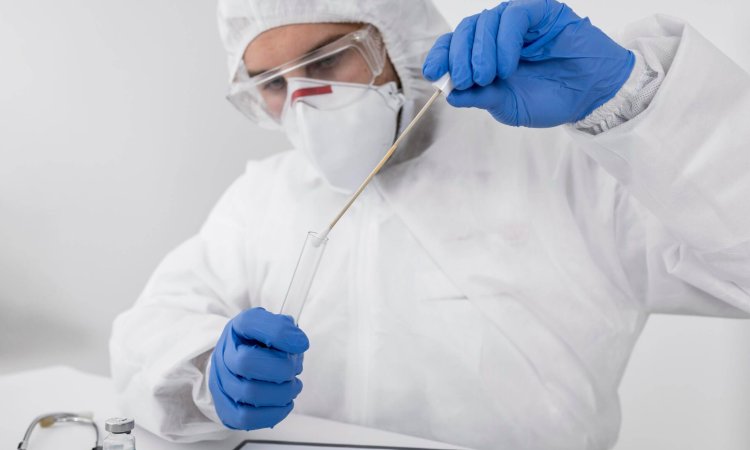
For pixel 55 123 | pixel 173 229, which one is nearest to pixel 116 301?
→ pixel 173 229

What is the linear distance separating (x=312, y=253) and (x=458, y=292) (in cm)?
37

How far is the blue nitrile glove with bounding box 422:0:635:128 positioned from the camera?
32.6 inches

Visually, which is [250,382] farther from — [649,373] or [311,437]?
[649,373]

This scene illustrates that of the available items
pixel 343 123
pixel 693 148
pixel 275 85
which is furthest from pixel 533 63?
pixel 275 85

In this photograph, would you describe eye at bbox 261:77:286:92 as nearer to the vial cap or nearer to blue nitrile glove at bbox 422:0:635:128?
blue nitrile glove at bbox 422:0:635:128

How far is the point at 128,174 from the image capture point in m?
1.77

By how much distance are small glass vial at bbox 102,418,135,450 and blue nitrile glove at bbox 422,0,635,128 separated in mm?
612

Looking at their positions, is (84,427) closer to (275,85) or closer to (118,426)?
(118,426)

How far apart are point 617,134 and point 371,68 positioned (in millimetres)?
473

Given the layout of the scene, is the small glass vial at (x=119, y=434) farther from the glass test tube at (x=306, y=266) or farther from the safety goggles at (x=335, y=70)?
the safety goggles at (x=335, y=70)

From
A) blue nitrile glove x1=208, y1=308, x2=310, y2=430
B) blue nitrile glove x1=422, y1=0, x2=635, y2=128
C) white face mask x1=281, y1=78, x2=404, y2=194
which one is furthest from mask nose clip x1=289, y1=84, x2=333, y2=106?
blue nitrile glove x1=208, y1=308, x2=310, y2=430

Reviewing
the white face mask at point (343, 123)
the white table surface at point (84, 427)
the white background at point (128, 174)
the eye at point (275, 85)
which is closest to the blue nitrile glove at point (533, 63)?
the white face mask at point (343, 123)

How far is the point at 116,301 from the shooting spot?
6.03ft

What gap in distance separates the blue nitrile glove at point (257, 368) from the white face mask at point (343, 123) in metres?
0.36
